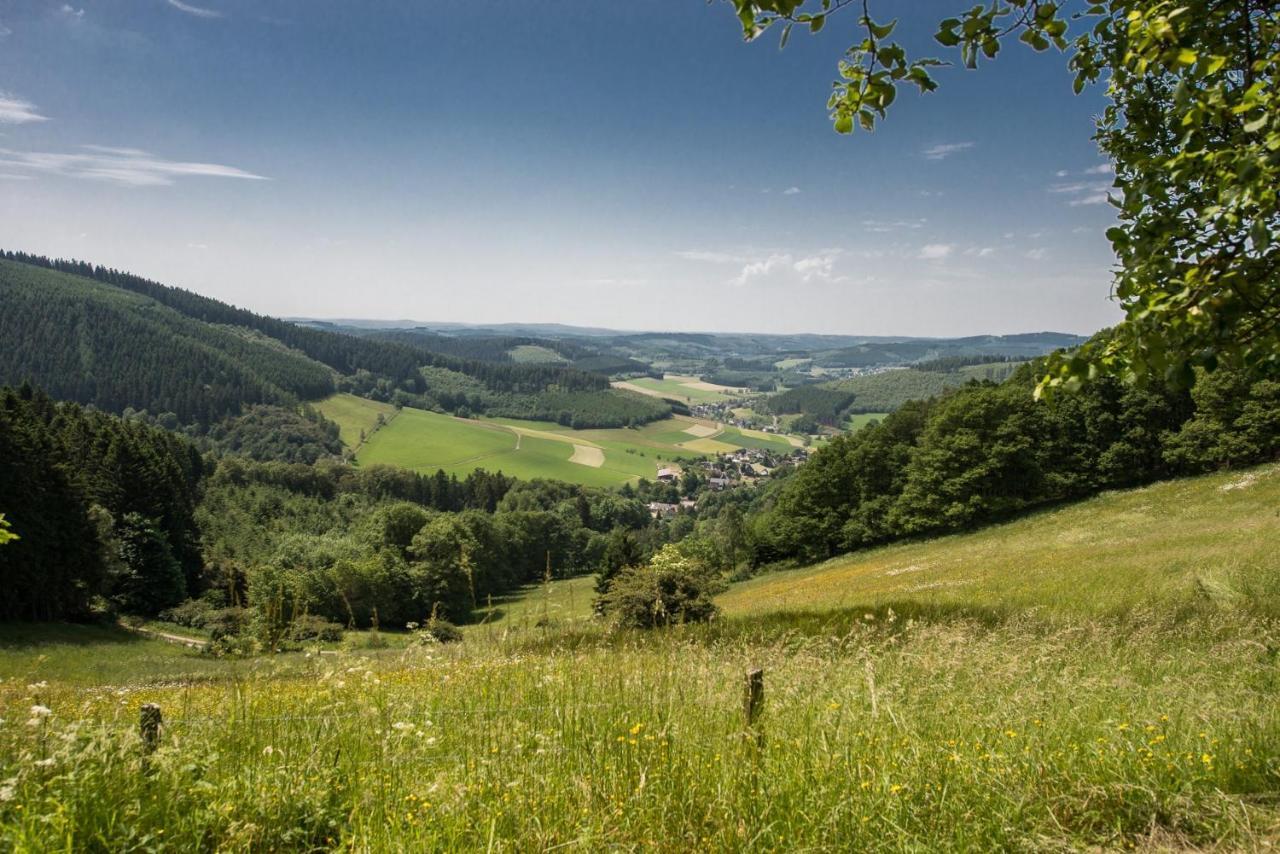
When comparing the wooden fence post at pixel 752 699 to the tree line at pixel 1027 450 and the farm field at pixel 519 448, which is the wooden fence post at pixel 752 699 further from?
the farm field at pixel 519 448

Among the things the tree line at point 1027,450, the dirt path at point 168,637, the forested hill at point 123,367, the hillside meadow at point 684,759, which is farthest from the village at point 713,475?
the forested hill at point 123,367

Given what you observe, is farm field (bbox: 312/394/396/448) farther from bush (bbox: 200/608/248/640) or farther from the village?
bush (bbox: 200/608/248/640)

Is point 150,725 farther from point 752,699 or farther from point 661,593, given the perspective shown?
point 661,593

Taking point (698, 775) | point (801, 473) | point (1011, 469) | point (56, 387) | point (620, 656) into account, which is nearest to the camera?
point (698, 775)

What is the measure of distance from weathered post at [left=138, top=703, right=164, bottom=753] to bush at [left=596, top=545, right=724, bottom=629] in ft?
36.2

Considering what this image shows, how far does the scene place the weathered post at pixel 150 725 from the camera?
3930mm

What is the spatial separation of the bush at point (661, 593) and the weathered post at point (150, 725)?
1103 cm

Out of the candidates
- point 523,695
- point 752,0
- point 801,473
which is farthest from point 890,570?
point 752,0

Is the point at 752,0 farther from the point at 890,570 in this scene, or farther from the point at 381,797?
the point at 890,570

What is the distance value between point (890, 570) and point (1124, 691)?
29.9 m

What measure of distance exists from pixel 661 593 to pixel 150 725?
14.8 metres

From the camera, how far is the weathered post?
155 inches

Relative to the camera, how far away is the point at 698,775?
371 centimetres

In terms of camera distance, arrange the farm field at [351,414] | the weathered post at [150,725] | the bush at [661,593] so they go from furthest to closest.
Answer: the farm field at [351,414] → the bush at [661,593] → the weathered post at [150,725]
